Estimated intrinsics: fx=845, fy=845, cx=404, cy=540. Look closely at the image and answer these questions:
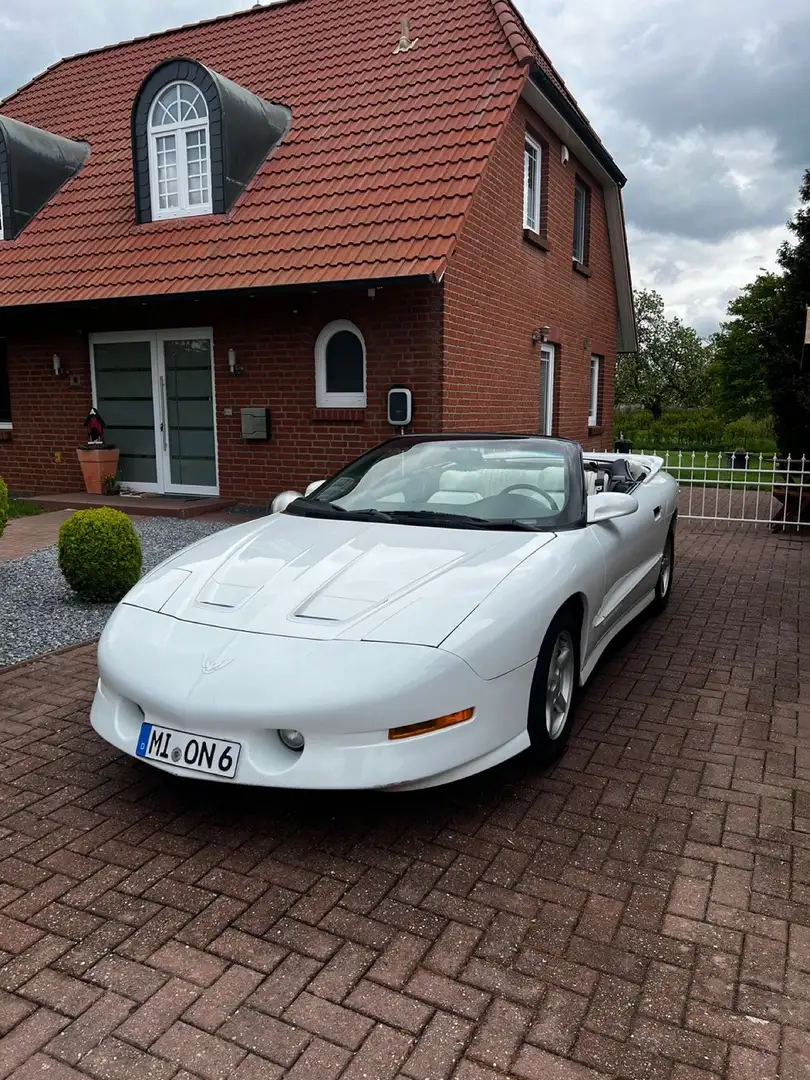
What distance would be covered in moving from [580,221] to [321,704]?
Answer: 14084mm

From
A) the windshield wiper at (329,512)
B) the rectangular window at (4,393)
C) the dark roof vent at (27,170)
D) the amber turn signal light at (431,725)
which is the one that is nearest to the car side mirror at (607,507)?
the windshield wiper at (329,512)

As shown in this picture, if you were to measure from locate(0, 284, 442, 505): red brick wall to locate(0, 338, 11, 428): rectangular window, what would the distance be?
0.41m

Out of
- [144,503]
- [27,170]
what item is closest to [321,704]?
[144,503]

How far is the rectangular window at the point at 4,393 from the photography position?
41.7 feet

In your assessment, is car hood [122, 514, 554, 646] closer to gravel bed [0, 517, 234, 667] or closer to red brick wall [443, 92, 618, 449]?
gravel bed [0, 517, 234, 667]

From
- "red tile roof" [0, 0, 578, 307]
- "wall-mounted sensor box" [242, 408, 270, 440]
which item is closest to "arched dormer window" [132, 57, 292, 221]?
"red tile roof" [0, 0, 578, 307]

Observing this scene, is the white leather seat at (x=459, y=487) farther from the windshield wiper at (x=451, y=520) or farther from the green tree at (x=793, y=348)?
the green tree at (x=793, y=348)

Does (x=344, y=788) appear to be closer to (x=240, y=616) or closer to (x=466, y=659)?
(x=466, y=659)

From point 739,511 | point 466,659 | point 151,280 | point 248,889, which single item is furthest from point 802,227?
point 248,889

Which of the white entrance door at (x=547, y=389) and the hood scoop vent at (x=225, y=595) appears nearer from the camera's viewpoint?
the hood scoop vent at (x=225, y=595)

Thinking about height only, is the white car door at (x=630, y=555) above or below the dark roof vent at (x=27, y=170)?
below

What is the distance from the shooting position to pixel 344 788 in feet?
9.20

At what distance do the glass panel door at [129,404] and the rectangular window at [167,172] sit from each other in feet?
6.01

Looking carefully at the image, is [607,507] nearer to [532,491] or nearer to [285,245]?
[532,491]
